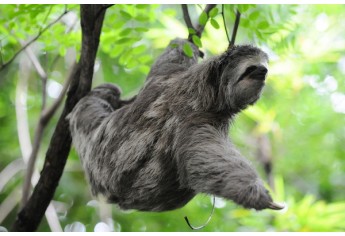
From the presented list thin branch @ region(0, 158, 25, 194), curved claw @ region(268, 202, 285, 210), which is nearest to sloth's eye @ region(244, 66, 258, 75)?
curved claw @ region(268, 202, 285, 210)

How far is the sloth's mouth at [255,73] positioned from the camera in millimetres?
4266

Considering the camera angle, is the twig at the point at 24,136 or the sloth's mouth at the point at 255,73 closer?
the sloth's mouth at the point at 255,73

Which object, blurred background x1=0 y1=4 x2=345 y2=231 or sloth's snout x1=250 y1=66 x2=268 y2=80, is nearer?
sloth's snout x1=250 y1=66 x2=268 y2=80

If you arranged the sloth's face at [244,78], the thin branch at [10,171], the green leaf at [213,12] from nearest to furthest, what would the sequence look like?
the sloth's face at [244,78] → the green leaf at [213,12] → the thin branch at [10,171]

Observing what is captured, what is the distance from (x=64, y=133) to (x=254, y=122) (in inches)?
204

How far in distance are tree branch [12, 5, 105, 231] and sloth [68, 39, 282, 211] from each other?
6.1 inches

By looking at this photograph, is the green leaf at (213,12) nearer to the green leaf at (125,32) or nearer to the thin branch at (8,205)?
the green leaf at (125,32)

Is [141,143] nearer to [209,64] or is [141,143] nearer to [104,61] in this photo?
[209,64]

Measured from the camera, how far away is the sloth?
4.18 metres

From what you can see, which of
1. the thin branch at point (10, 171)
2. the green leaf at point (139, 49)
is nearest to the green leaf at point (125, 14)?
the green leaf at point (139, 49)

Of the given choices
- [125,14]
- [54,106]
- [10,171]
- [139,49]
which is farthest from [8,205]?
[125,14]

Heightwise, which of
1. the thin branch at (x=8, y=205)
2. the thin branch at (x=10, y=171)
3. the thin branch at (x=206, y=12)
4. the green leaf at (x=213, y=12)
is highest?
the thin branch at (x=206, y=12)

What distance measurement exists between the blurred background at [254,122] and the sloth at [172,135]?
116 cm

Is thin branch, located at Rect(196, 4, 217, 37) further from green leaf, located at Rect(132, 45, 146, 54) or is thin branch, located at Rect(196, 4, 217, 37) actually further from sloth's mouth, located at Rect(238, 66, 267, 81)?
sloth's mouth, located at Rect(238, 66, 267, 81)
